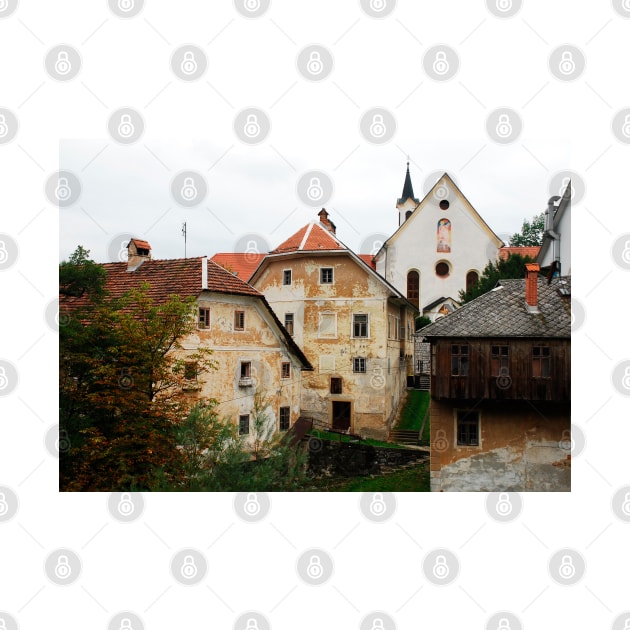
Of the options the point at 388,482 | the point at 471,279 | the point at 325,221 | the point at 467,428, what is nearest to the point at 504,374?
the point at 467,428

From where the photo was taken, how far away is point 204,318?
972 centimetres

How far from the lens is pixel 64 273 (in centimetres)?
934

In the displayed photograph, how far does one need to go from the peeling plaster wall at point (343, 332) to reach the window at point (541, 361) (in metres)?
4.05

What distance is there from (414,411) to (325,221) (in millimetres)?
4451

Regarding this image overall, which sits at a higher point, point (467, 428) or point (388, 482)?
point (467, 428)

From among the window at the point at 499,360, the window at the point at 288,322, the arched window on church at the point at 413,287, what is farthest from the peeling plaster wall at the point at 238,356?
the arched window on church at the point at 413,287

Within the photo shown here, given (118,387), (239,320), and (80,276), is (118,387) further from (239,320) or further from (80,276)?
(239,320)

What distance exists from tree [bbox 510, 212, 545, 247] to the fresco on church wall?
1846 mm

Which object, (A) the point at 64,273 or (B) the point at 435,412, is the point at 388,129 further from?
(A) the point at 64,273

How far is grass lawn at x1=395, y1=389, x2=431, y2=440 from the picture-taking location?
456 inches

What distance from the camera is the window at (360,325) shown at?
12734mm

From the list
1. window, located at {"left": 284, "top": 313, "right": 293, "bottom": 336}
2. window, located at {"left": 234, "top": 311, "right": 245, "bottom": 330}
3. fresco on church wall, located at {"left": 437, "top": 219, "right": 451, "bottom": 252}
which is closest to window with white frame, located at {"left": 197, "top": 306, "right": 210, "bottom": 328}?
window, located at {"left": 234, "top": 311, "right": 245, "bottom": 330}

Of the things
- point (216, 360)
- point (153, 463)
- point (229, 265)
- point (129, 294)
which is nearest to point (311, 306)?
point (229, 265)

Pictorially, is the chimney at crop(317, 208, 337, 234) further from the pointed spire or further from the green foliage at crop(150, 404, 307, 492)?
the green foliage at crop(150, 404, 307, 492)
